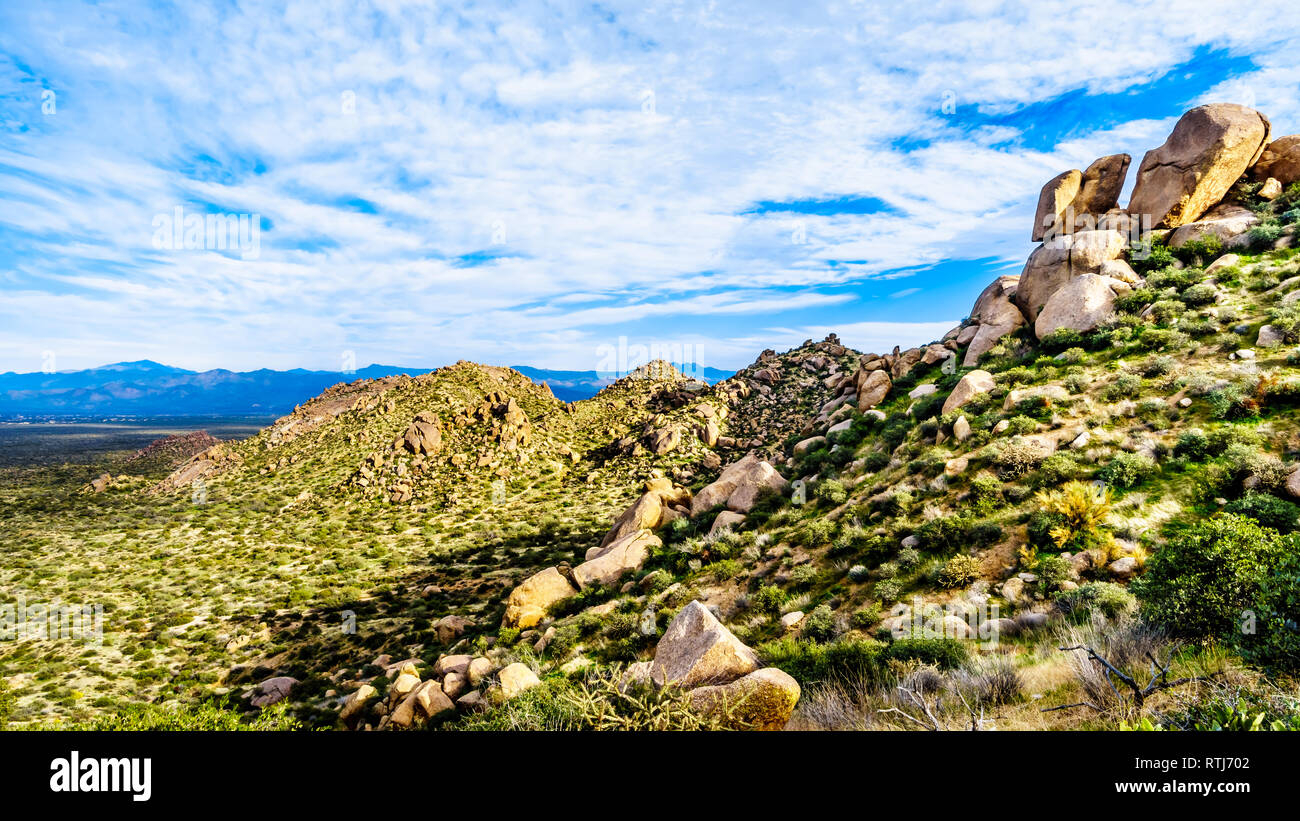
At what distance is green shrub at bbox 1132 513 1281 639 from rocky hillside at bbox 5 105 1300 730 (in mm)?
41

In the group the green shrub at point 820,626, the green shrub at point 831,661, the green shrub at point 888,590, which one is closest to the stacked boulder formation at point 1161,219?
the green shrub at point 888,590

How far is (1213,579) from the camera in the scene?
7027 millimetres

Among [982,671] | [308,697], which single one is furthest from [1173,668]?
[308,697]

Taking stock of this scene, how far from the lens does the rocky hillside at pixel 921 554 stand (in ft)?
23.1

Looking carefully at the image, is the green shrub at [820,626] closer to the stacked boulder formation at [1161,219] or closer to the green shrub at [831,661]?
the green shrub at [831,661]

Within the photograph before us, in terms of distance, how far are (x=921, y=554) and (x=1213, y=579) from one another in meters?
5.62

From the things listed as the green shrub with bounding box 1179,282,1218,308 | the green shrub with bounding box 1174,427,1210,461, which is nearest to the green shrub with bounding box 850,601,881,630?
the green shrub with bounding box 1174,427,1210,461

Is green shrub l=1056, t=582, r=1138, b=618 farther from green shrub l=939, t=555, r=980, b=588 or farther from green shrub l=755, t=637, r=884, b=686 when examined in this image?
green shrub l=755, t=637, r=884, b=686

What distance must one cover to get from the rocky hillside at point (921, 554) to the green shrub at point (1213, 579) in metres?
0.04

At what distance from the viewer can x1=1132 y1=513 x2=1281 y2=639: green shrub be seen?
6711 mm

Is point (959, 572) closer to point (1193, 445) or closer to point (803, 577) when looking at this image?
point (803, 577)
